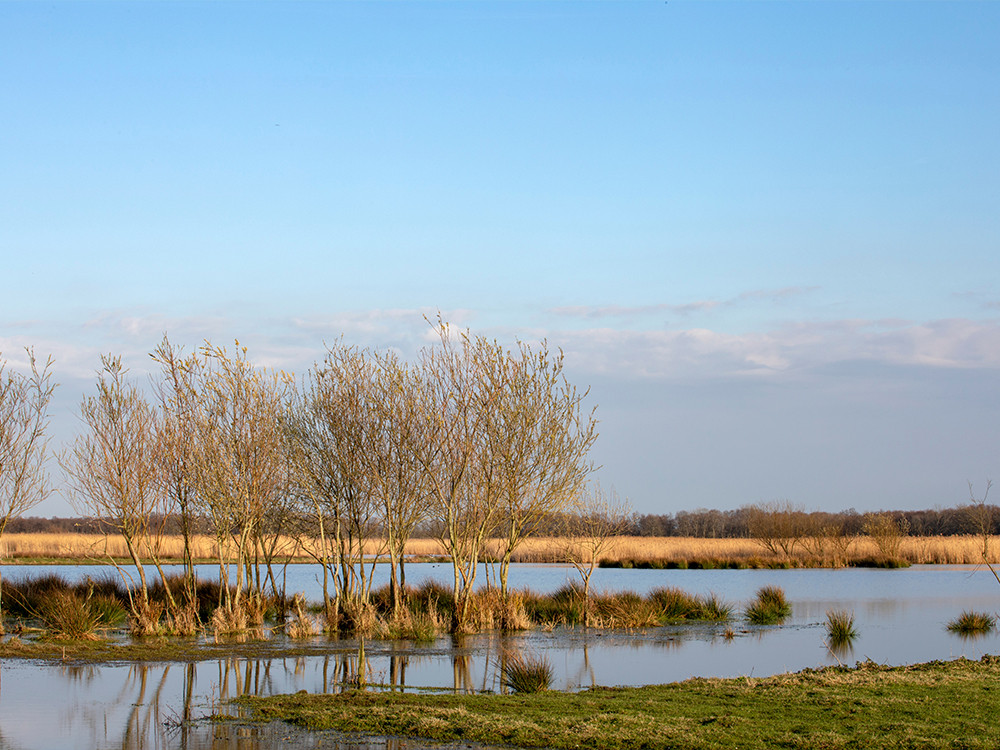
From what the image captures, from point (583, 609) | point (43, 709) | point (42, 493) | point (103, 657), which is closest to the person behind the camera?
point (43, 709)

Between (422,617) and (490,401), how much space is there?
213 inches

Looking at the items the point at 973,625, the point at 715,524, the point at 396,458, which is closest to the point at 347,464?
the point at 396,458

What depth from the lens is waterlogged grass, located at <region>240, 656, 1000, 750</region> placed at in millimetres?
9867

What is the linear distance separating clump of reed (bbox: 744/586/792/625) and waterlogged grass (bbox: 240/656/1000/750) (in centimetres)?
1165

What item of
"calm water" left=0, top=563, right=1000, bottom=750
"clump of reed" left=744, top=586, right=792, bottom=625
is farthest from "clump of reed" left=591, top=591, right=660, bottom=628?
"clump of reed" left=744, top=586, right=792, bottom=625

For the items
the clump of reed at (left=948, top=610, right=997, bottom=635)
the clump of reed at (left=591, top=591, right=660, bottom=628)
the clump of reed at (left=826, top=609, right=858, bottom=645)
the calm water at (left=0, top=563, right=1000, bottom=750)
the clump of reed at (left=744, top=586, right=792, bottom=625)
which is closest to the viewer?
the calm water at (left=0, top=563, right=1000, bottom=750)

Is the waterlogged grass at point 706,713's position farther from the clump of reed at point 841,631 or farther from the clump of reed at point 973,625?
the clump of reed at point 973,625

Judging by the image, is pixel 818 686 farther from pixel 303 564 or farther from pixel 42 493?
pixel 303 564

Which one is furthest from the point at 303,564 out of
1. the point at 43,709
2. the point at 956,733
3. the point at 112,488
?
the point at 956,733

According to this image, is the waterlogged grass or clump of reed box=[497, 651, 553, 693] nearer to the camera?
the waterlogged grass

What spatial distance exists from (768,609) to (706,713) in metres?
16.2

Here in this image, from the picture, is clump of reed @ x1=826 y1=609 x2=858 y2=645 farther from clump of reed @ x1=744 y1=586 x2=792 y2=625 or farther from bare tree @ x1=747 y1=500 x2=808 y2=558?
bare tree @ x1=747 y1=500 x2=808 y2=558

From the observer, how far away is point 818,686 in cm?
1328

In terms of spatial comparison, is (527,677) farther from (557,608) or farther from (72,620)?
(557,608)
